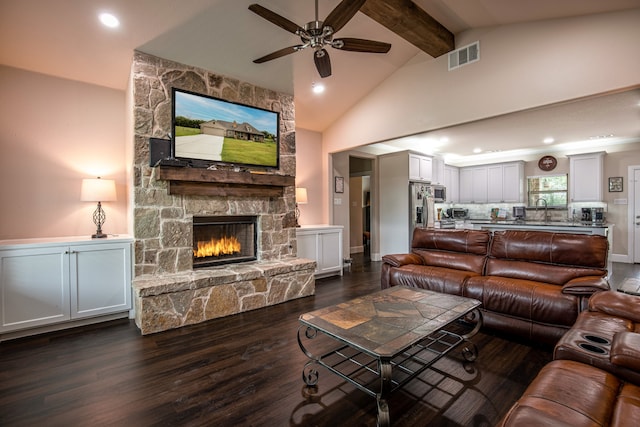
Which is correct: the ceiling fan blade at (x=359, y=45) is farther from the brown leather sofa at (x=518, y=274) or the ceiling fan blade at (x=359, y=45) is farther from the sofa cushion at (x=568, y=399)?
the sofa cushion at (x=568, y=399)

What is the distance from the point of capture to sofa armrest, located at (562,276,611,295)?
7.65 ft

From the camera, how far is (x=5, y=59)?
314 cm

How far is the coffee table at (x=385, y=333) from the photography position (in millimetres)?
1632

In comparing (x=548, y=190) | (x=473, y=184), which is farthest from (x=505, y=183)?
(x=548, y=190)

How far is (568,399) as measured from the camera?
1.16 metres

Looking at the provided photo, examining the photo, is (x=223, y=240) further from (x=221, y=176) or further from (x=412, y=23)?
(x=412, y=23)

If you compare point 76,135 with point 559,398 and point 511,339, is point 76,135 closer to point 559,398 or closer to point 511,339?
point 559,398

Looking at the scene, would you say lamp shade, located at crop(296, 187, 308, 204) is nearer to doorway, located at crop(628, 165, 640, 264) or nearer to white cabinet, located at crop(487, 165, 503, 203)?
white cabinet, located at crop(487, 165, 503, 203)

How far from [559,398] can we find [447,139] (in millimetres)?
5622

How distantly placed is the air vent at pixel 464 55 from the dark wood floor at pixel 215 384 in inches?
128

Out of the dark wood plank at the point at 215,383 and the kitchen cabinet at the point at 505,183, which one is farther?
the kitchen cabinet at the point at 505,183

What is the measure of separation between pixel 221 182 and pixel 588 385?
3543 mm

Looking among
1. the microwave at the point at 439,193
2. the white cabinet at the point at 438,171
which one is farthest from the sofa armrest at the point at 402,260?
the white cabinet at the point at 438,171

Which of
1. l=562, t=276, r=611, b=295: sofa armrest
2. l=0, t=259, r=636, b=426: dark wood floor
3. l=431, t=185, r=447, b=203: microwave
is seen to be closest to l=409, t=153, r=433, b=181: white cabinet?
l=431, t=185, r=447, b=203: microwave
